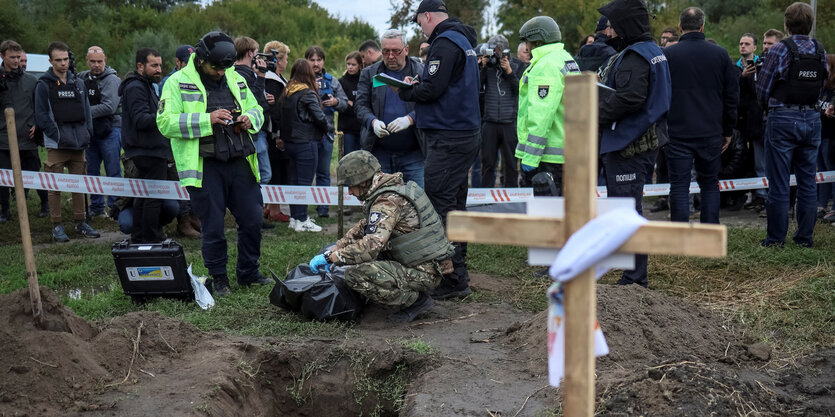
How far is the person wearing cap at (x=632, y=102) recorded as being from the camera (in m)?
6.41

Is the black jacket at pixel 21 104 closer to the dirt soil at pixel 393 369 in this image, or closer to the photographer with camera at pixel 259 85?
the photographer with camera at pixel 259 85

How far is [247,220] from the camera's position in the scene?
714cm

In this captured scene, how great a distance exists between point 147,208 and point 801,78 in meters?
6.81

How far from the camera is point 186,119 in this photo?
6.62 metres

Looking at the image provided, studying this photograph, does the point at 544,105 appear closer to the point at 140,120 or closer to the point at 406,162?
the point at 406,162

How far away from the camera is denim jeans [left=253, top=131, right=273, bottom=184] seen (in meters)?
10.0

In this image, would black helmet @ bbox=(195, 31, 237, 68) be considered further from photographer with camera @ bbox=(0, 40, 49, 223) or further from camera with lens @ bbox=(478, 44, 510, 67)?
photographer with camera @ bbox=(0, 40, 49, 223)

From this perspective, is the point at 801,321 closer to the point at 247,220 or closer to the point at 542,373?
the point at 542,373

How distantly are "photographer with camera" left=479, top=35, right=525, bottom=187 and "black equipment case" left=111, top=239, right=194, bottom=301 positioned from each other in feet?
16.2

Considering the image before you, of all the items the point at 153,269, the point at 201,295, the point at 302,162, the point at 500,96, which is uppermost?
the point at 500,96

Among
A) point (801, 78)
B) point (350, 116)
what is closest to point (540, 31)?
point (801, 78)

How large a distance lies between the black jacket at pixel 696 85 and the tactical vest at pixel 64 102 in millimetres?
6680

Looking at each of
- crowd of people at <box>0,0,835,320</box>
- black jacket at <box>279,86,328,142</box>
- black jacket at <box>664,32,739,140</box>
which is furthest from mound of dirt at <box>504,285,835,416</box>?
black jacket at <box>279,86,328,142</box>

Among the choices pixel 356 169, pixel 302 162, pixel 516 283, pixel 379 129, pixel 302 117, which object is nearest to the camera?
pixel 356 169
